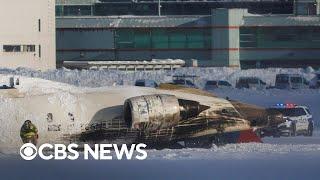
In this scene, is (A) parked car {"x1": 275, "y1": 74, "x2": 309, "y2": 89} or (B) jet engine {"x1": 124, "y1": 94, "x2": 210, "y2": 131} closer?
(B) jet engine {"x1": 124, "y1": 94, "x2": 210, "y2": 131}

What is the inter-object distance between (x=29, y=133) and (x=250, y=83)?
48377 millimetres

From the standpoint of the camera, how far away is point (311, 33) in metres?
110

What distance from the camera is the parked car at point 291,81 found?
80.1 metres

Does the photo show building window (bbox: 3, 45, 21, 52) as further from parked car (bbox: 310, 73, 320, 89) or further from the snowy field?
the snowy field

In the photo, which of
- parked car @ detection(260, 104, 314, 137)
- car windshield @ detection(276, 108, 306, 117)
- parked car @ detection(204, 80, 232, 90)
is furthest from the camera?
parked car @ detection(204, 80, 232, 90)

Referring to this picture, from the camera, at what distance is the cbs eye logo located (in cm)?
3006

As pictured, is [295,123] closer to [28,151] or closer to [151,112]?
[151,112]

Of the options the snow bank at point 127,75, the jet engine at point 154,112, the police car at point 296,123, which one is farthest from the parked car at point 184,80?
the jet engine at point 154,112

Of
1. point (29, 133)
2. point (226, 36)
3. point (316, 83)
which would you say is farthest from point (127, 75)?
point (29, 133)

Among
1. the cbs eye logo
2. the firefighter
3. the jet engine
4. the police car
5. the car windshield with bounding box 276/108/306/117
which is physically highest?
the jet engine

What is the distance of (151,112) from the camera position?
112 feet

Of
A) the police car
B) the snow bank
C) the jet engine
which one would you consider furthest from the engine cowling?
the snow bank

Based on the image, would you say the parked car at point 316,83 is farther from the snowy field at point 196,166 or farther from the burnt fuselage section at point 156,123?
the snowy field at point 196,166

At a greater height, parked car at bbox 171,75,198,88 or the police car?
the police car
